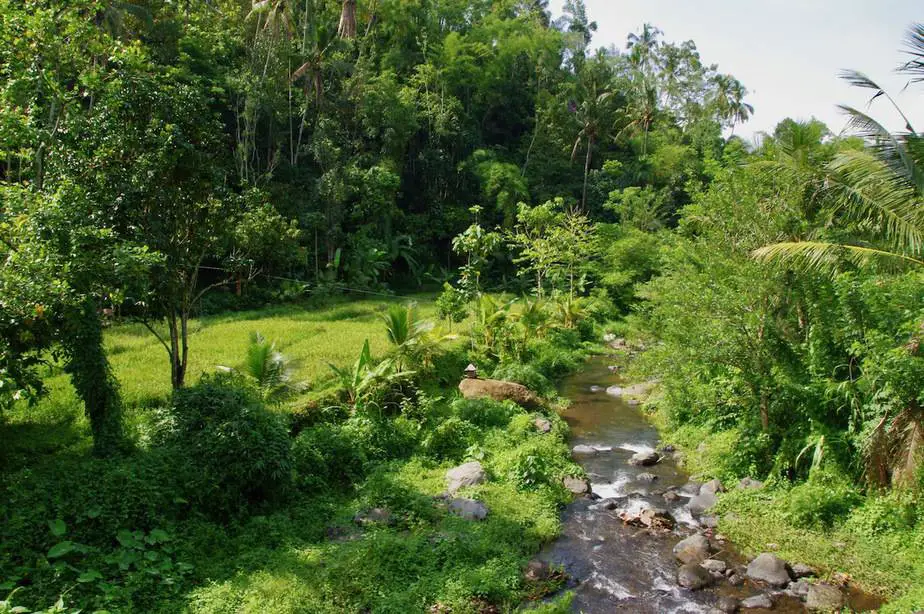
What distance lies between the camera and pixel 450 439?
11.5 metres

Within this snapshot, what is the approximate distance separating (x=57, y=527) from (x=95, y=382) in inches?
87.4

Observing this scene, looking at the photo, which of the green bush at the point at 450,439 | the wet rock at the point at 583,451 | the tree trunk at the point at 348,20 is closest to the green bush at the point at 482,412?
the green bush at the point at 450,439

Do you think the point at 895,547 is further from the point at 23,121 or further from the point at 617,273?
the point at 617,273

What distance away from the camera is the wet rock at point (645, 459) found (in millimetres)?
11773

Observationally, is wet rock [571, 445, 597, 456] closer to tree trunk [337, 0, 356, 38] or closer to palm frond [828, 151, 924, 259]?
palm frond [828, 151, 924, 259]

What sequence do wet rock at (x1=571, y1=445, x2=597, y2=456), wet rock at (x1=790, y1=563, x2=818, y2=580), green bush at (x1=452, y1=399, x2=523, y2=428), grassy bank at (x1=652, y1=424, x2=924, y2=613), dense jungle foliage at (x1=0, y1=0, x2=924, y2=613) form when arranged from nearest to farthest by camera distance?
dense jungle foliage at (x1=0, y1=0, x2=924, y2=613) < grassy bank at (x1=652, y1=424, x2=924, y2=613) < wet rock at (x1=790, y1=563, x2=818, y2=580) < wet rock at (x1=571, y1=445, x2=597, y2=456) < green bush at (x1=452, y1=399, x2=523, y2=428)

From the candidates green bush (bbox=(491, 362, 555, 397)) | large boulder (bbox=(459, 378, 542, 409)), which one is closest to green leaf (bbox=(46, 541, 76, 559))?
large boulder (bbox=(459, 378, 542, 409))

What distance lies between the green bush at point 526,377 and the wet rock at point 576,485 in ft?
16.7

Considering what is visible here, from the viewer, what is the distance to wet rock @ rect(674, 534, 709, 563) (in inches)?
324

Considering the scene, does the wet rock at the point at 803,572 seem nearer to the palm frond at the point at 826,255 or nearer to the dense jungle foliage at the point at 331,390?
the dense jungle foliage at the point at 331,390

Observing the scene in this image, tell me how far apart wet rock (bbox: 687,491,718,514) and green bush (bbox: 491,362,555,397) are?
241 inches

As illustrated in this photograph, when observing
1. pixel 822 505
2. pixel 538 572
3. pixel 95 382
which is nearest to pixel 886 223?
pixel 822 505

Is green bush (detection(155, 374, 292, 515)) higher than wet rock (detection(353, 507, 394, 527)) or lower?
higher

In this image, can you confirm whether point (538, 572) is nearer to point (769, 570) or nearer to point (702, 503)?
point (769, 570)
